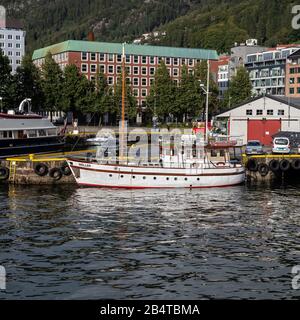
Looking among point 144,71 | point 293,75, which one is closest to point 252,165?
point 293,75

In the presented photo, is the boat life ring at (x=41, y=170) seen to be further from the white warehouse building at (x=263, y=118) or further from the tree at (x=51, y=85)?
the tree at (x=51, y=85)

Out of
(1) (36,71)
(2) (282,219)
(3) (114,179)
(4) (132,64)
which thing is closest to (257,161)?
(3) (114,179)

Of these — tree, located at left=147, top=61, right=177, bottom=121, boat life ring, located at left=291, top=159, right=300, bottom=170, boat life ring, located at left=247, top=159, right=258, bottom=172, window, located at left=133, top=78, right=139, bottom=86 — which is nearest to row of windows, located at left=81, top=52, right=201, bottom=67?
window, located at left=133, top=78, right=139, bottom=86

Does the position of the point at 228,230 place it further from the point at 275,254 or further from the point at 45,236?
the point at 45,236

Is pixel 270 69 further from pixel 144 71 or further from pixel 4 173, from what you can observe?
pixel 4 173

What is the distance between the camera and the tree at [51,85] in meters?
120

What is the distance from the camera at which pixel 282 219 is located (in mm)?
39625

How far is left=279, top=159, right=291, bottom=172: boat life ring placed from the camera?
2416 inches

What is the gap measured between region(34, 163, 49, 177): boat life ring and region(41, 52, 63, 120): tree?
2530 inches

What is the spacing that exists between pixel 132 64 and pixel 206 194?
124m

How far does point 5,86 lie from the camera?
110188 millimetres

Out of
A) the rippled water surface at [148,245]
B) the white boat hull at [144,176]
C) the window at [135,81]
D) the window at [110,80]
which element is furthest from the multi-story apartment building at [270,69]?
the rippled water surface at [148,245]

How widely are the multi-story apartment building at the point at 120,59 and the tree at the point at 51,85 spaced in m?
39.7

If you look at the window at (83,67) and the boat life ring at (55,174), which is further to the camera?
the window at (83,67)
